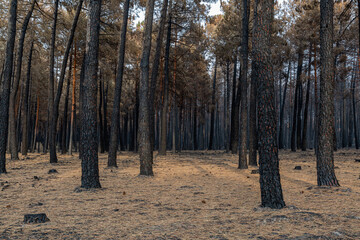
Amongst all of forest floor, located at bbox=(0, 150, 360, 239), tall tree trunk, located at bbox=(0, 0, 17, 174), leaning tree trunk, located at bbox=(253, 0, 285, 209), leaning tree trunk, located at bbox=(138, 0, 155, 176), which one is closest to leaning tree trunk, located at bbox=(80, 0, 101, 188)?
forest floor, located at bbox=(0, 150, 360, 239)

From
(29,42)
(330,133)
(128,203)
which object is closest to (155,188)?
(128,203)

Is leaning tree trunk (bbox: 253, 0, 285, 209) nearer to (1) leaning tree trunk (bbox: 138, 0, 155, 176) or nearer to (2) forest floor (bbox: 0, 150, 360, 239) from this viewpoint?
(2) forest floor (bbox: 0, 150, 360, 239)

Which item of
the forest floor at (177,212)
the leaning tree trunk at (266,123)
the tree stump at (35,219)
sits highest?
the leaning tree trunk at (266,123)

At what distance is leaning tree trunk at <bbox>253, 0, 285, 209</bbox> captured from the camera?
15.8 feet

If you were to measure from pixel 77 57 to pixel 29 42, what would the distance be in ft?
10.4

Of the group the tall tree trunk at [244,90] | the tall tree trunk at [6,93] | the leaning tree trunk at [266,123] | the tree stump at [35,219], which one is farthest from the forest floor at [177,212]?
the tall tree trunk at [244,90]

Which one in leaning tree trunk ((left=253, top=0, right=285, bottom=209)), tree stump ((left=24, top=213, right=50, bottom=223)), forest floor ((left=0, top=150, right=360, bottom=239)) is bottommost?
forest floor ((left=0, top=150, right=360, bottom=239))

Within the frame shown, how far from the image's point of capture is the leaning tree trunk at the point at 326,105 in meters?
6.83

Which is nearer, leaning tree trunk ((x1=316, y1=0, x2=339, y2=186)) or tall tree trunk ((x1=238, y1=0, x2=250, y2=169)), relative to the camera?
leaning tree trunk ((x1=316, y1=0, x2=339, y2=186))

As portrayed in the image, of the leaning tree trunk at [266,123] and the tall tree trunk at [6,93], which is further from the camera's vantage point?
the tall tree trunk at [6,93]

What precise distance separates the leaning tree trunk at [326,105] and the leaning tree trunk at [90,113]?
556cm

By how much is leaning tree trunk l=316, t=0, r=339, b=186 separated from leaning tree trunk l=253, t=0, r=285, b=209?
105 inches

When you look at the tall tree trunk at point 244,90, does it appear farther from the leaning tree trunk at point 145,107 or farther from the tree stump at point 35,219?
the tree stump at point 35,219

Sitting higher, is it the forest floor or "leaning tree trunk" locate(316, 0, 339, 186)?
"leaning tree trunk" locate(316, 0, 339, 186)
